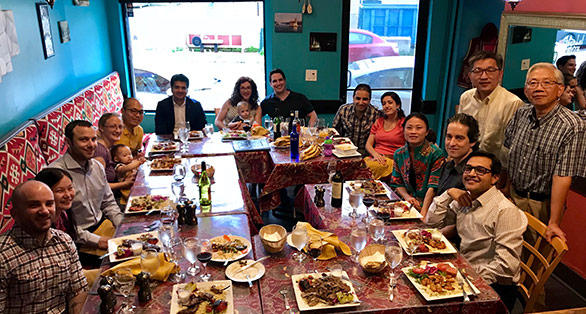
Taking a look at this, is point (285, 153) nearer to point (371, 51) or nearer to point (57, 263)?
point (57, 263)

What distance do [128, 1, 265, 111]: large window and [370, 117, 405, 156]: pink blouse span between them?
2.27 m

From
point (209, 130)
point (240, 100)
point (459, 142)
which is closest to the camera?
point (459, 142)

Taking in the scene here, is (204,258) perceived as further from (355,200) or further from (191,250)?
(355,200)

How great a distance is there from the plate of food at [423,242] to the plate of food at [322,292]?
16.5 inches

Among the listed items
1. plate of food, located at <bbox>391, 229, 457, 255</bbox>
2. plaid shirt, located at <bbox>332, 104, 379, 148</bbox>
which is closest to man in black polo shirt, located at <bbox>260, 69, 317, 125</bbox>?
plaid shirt, located at <bbox>332, 104, 379, 148</bbox>

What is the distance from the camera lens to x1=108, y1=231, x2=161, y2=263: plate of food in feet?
6.70

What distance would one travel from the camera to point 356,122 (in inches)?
179

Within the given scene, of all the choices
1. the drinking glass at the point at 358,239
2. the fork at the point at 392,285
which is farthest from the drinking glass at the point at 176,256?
the fork at the point at 392,285

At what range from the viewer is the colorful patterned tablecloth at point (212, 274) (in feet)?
5.75

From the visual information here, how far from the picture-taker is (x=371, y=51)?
19.2 feet

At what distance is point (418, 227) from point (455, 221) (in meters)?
0.37

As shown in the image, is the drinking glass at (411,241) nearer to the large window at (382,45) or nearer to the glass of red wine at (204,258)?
the glass of red wine at (204,258)

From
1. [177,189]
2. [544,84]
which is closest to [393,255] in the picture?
[177,189]

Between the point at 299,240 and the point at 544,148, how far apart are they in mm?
1762
